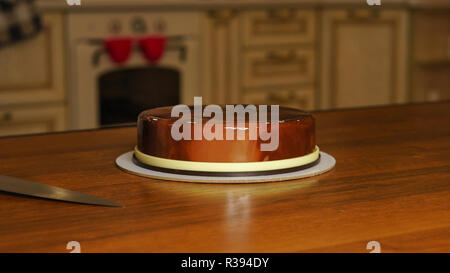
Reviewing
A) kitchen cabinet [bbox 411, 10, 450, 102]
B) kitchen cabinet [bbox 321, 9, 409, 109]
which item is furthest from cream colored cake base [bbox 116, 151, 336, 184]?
kitchen cabinet [bbox 411, 10, 450, 102]

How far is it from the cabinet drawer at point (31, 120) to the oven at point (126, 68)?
0.05m

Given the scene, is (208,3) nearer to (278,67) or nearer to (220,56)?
(220,56)

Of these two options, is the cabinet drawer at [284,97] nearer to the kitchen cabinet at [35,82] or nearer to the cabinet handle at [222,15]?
the cabinet handle at [222,15]

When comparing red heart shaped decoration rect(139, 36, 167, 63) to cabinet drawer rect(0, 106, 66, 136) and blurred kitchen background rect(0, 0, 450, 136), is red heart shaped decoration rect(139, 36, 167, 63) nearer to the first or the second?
blurred kitchen background rect(0, 0, 450, 136)

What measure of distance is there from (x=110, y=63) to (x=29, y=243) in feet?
8.29

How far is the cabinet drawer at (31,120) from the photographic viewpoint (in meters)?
2.90

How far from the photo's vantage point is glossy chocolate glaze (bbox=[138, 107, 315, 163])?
0.81 meters

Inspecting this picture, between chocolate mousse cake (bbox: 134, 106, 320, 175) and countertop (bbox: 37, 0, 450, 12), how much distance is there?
7.10 ft

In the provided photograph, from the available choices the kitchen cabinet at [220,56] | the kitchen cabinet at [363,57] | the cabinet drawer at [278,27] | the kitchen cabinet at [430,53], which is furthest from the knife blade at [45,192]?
the kitchen cabinet at [430,53]

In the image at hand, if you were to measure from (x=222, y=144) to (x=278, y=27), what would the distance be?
2.73 metres

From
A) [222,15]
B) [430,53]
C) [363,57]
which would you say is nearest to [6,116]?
[222,15]

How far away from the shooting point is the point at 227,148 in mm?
812

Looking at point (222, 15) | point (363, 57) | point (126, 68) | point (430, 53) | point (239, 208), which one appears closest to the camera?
point (239, 208)

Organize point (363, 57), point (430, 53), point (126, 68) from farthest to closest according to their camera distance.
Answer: point (430, 53)
point (363, 57)
point (126, 68)
